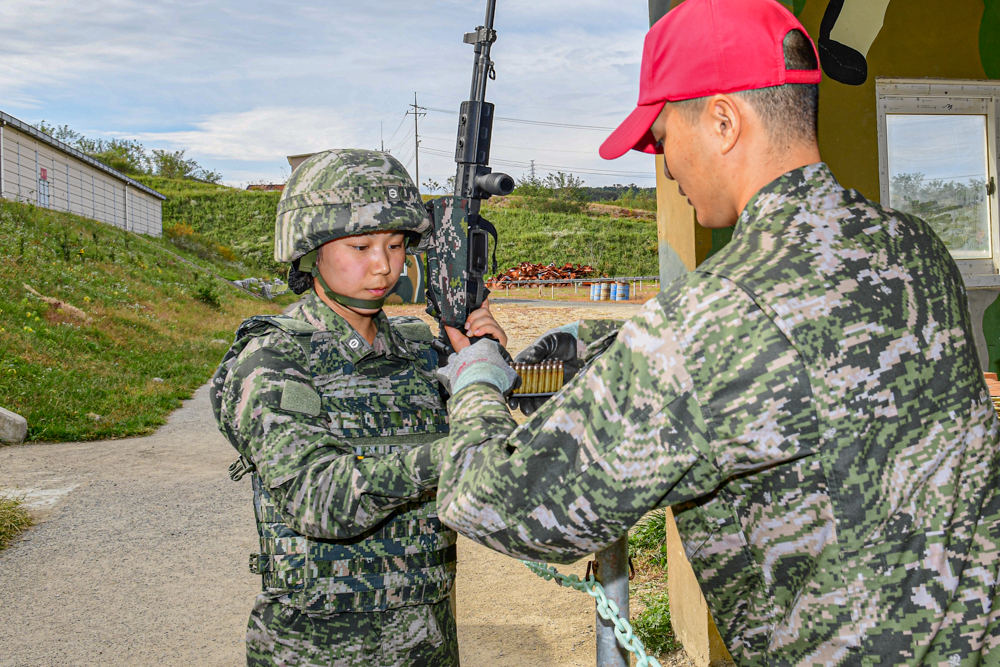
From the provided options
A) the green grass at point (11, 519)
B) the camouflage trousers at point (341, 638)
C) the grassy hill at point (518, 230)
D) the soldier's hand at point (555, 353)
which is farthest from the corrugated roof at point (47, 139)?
the soldier's hand at point (555, 353)

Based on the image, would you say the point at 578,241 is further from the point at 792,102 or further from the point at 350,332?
the point at 792,102

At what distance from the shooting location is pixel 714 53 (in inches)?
56.0

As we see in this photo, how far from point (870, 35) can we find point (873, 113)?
44cm

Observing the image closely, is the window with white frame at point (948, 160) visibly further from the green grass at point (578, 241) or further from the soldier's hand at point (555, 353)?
the green grass at point (578, 241)

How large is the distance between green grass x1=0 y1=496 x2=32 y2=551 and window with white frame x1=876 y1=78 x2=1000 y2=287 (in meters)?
6.66

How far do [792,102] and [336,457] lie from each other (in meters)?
1.25

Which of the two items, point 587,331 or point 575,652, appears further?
point 575,652

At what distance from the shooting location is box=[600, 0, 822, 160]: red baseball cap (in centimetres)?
141

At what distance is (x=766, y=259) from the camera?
1.27m

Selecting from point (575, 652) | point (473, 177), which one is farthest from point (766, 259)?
point (575, 652)

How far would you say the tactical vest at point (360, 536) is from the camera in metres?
2.06

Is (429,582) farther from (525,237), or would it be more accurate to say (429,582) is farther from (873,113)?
(525,237)

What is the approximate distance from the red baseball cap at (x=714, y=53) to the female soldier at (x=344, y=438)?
3.04 ft

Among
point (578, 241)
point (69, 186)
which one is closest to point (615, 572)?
point (69, 186)
